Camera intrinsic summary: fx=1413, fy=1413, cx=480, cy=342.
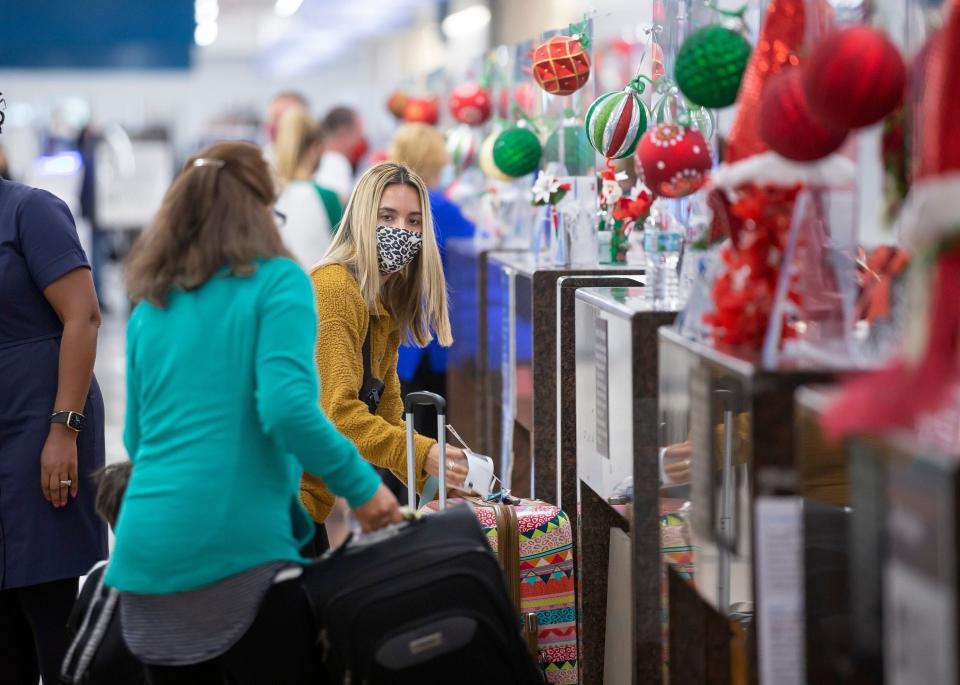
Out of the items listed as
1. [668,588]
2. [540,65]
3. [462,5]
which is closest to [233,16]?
[462,5]

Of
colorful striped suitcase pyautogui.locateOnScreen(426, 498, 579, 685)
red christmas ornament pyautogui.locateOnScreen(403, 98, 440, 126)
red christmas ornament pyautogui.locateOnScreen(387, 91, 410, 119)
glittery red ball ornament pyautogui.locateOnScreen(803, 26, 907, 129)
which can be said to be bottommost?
colorful striped suitcase pyautogui.locateOnScreen(426, 498, 579, 685)

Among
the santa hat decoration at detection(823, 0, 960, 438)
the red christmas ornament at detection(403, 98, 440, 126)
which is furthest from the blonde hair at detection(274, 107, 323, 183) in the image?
the santa hat decoration at detection(823, 0, 960, 438)

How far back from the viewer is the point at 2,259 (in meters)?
3.14

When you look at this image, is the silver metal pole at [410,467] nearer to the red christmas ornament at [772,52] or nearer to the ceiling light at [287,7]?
the red christmas ornament at [772,52]

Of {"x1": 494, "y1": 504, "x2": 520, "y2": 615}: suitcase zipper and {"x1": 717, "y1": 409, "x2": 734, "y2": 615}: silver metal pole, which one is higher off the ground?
{"x1": 717, "y1": 409, "x2": 734, "y2": 615}: silver metal pole

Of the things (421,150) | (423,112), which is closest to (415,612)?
(421,150)

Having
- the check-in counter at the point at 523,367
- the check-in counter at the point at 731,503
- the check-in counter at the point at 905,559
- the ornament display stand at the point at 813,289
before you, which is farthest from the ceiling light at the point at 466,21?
the check-in counter at the point at 905,559

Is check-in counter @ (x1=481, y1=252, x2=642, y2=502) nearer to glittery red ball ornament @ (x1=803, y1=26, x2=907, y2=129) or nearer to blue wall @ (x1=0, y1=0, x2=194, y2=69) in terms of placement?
glittery red ball ornament @ (x1=803, y1=26, x2=907, y2=129)

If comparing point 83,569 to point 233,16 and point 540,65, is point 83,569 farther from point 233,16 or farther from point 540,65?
point 233,16

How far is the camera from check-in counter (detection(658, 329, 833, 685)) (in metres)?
2.00

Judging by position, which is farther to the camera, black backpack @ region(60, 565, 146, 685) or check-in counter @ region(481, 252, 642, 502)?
check-in counter @ region(481, 252, 642, 502)

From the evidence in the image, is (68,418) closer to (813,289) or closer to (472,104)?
(813,289)

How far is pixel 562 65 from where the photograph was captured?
4.29 metres

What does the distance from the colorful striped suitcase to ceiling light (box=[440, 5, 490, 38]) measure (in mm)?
13966
